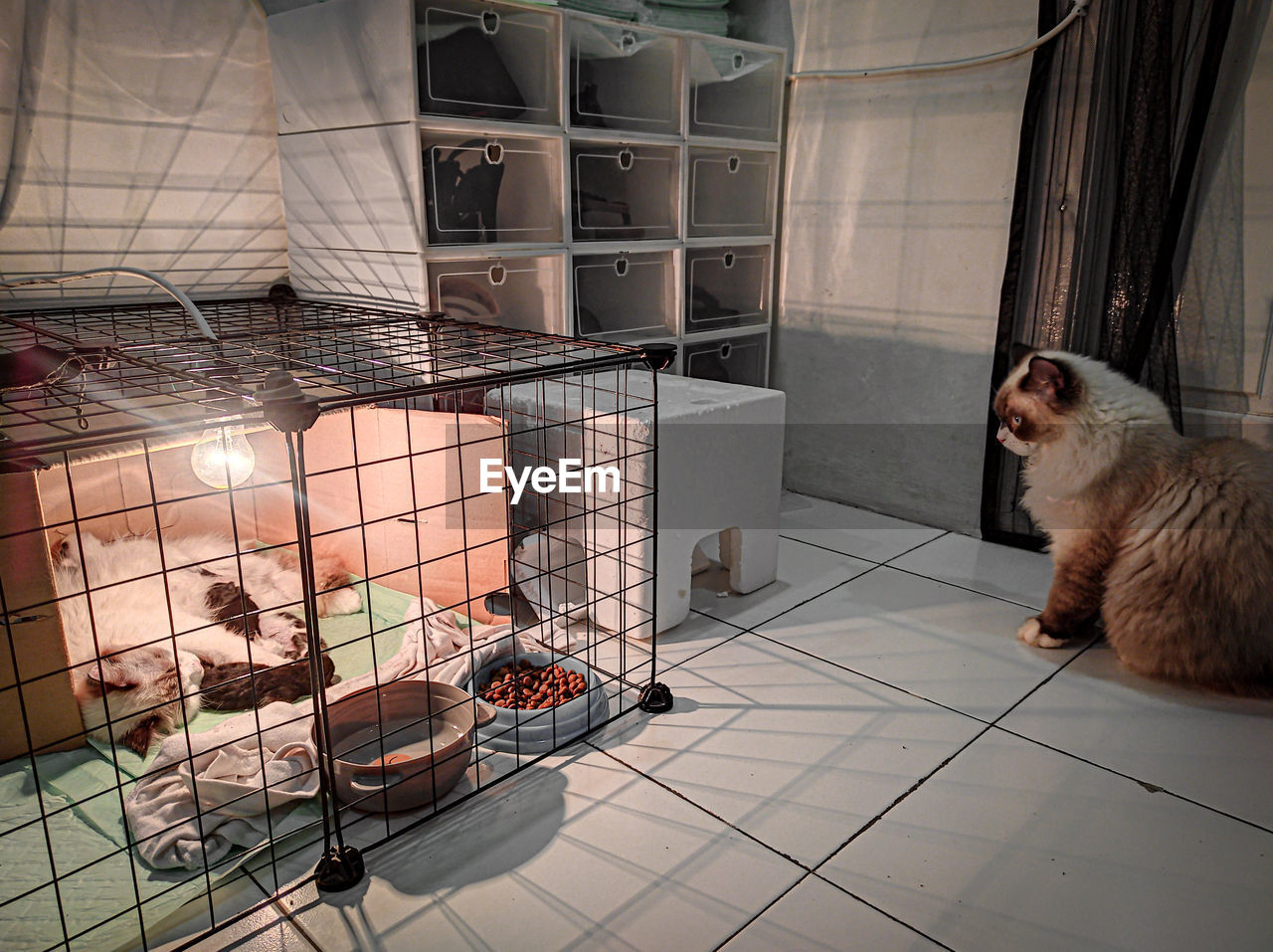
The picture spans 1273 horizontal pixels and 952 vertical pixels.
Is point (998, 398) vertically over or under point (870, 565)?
over

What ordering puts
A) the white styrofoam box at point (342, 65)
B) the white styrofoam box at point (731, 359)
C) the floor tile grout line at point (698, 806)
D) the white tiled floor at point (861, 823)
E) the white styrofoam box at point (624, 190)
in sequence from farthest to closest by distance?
1. the white styrofoam box at point (731, 359)
2. the white styrofoam box at point (624, 190)
3. the white styrofoam box at point (342, 65)
4. the floor tile grout line at point (698, 806)
5. the white tiled floor at point (861, 823)

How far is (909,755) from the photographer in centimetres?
150

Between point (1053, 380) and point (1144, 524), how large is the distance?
33 centimetres

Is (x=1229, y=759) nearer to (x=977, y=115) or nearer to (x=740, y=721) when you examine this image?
(x=740, y=721)

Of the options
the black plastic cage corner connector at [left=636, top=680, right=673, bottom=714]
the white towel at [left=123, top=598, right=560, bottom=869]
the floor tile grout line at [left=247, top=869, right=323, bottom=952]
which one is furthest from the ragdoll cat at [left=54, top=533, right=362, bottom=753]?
the black plastic cage corner connector at [left=636, top=680, right=673, bottom=714]

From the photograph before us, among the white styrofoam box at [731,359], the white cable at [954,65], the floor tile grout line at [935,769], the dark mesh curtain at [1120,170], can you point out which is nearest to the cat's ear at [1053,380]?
the dark mesh curtain at [1120,170]

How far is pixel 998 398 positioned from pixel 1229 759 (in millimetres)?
797

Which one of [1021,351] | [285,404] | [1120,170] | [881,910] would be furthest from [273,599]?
[1120,170]

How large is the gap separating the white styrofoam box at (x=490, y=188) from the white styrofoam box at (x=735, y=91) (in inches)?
20.7

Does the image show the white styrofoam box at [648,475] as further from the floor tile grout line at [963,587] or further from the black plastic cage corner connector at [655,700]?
the floor tile grout line at [963,587]

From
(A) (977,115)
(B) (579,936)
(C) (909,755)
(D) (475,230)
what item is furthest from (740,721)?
(A) (977,115)

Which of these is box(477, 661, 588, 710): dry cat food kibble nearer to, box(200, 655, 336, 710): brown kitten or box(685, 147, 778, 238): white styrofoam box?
box(200, 655, 336, 710): brown kitten

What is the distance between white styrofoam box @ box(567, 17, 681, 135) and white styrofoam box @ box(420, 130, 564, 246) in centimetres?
15

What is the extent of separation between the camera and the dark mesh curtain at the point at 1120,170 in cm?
189
